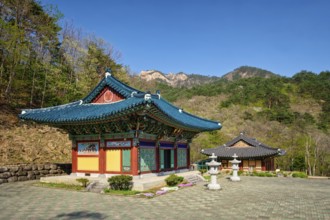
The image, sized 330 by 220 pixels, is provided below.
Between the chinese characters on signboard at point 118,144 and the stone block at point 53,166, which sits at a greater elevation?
the chinese characters on signboard at point 118,144

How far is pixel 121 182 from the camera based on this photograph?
15.1 m

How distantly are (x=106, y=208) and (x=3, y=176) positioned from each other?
423 inches

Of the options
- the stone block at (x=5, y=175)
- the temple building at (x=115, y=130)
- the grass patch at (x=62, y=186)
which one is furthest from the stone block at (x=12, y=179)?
the temple building at (x=115, y=130)

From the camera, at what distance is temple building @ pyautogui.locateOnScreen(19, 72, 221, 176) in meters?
16.4

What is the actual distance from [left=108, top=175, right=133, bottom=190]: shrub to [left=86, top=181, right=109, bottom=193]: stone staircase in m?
0.60

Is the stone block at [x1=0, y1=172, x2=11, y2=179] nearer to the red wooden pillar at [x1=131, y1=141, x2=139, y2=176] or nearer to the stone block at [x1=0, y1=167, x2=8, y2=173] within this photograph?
the stone block at [x1=0, y1=167, x2=8, y2=173]

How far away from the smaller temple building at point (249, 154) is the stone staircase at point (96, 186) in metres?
25.5

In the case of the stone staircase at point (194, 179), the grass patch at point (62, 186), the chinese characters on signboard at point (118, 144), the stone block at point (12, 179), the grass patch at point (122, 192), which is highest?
the chinese characters on signboard at point (118, 144)

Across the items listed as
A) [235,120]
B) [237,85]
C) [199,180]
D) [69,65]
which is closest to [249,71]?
[237,85]

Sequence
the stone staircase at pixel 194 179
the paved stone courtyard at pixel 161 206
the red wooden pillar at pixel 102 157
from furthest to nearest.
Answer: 1. the stone staircase at pixel 194 179
2. the red wooden pillar at pixel 102 157
3. the paved stone courtyard at pixel 161 206

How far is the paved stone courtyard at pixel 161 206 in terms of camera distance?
9969 millimetres

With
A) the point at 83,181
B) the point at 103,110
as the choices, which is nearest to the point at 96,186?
the point at 83,181

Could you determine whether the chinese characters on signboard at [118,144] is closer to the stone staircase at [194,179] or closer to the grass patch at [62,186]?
the grass patch at [62,186]

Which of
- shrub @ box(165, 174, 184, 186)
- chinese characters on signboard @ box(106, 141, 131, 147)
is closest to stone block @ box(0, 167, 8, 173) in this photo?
chinese characters on signboard @ box(106, 141, 131, 147)
